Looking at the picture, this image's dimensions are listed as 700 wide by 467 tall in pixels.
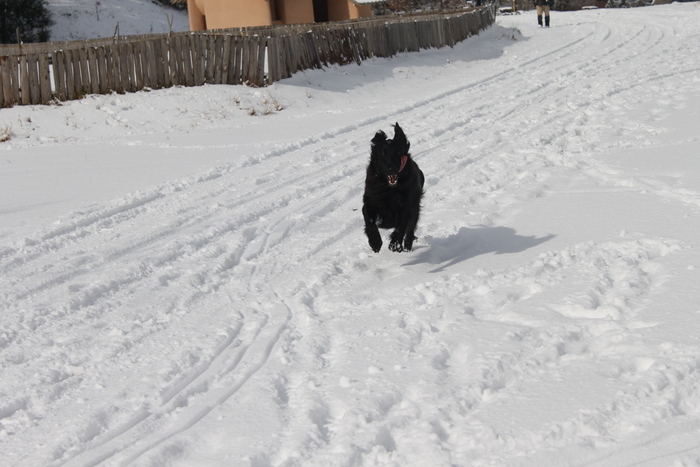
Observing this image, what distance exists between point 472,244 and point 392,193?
92 centimetres

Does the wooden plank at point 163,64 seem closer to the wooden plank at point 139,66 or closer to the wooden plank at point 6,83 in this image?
the wooden plank at point 139,66

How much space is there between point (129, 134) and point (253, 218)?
647 cm

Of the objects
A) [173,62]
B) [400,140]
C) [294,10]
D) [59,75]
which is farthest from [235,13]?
[400,140]

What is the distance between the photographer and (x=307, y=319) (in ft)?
15.3

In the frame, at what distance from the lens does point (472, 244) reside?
20.0 ft

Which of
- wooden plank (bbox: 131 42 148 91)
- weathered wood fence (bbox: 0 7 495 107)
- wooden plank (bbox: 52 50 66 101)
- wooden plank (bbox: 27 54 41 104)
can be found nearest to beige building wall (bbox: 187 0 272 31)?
weathered wood fence (bbox: 0 7 495 107)

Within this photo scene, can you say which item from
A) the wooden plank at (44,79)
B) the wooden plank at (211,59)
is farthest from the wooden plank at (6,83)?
the wooden plank at (211,59)

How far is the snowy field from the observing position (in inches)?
127

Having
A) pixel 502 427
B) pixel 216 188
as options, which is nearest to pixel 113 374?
pixel 502 427

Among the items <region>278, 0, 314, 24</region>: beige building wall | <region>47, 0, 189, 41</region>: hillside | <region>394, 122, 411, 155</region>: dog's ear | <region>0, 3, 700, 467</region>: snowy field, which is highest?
<region>47, 0, 189, 41</region>: hillside

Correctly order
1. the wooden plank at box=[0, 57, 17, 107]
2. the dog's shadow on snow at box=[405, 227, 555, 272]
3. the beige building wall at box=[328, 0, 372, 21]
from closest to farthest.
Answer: the dog's shadow on snow at box=[405, 227, 555, 272] → the wooden plank at box=[0, 57, 17, 107] → the beige building wall at box=[328, 0, 372, 21]

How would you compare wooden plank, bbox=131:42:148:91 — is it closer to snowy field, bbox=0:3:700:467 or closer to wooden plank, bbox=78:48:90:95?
wooden plank, bbox=78:48:90:95

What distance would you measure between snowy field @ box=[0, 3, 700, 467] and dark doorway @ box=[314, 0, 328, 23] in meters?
25.5

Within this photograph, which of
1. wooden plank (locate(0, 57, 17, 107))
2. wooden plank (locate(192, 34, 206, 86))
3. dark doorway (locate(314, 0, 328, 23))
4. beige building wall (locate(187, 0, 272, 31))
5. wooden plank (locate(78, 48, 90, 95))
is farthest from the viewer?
dark doorway (locate(314, 0, 328, 23))
